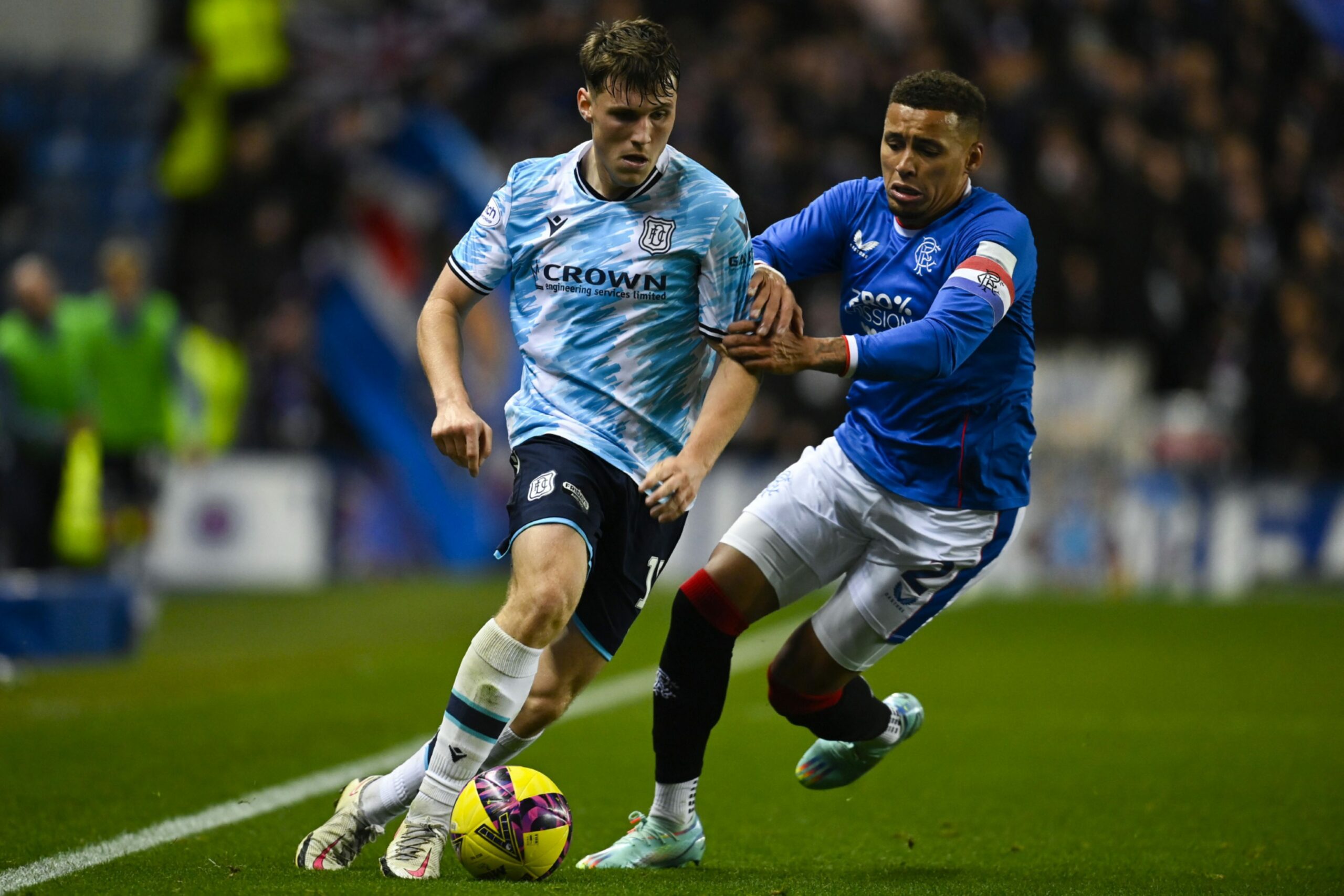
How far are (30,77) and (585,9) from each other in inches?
268

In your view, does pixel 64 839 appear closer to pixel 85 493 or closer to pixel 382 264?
pixel 85 493

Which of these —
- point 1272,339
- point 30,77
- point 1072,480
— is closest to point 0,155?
point 30,77

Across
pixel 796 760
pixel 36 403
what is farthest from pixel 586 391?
pixel 36 403

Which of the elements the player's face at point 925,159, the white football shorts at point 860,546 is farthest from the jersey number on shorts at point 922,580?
the player's face at point 925,159

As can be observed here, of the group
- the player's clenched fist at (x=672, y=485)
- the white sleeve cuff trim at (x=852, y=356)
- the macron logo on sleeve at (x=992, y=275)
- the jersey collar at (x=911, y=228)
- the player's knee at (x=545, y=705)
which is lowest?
the player's knee at (x=545, y=705)

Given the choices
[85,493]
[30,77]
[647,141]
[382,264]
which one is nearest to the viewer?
[647,141]

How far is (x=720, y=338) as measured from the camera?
5.05m

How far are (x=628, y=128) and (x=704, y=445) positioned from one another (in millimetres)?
924

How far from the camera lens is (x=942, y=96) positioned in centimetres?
530

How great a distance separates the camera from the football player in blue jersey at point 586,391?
4770 mm

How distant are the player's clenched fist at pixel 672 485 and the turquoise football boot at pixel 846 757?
150cm

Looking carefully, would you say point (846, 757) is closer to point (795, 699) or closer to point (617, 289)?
point (795, 699)

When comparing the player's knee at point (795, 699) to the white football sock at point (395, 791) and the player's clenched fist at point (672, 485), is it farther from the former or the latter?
the white football sock at point (395, 791)

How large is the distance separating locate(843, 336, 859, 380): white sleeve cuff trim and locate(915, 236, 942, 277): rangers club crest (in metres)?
0.84
